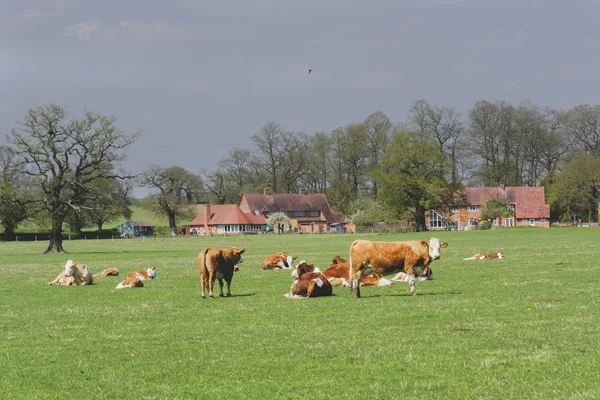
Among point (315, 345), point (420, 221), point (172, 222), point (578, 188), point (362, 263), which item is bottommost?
point (315, 345)

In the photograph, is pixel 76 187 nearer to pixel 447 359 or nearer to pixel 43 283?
pixel 43 283

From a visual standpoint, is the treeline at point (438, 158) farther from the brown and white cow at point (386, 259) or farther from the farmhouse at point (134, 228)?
the brown and white cow at point (386, 259)

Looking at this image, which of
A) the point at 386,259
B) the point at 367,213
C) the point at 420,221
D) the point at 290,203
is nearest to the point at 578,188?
the point at 420,221

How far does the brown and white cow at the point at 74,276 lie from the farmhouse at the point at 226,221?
4512 inches

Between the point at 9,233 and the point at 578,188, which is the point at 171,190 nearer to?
the point at 9,233

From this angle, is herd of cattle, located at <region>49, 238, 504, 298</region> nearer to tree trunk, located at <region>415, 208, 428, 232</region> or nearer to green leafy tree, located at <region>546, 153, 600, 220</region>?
tree trunk, located at <region>415, 208, 428, 232</region>

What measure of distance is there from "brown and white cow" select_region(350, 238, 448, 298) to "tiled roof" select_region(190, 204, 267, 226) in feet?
405

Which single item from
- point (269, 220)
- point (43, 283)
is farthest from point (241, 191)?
point (43, 283)

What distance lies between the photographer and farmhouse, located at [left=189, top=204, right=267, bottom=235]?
14200cm

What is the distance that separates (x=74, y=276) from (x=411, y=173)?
84.0m

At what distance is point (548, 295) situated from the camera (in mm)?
16734

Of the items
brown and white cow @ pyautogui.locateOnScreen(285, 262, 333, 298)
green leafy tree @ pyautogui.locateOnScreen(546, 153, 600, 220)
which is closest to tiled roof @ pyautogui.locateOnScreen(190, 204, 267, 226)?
green leafy tree @ pyautogui.locateOnScreen(546, 153, 600, 220)

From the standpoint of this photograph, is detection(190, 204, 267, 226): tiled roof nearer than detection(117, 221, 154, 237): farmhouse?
Yes

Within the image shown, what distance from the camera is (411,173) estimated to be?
346 ft
